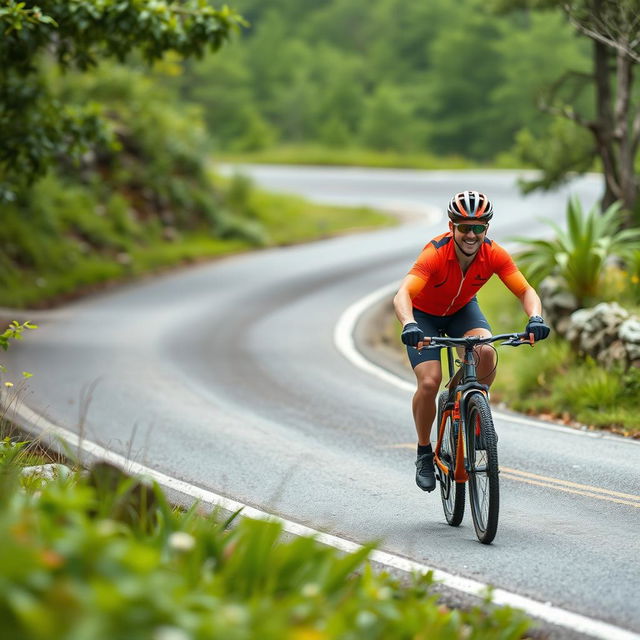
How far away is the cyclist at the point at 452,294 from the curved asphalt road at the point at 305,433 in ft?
2.92

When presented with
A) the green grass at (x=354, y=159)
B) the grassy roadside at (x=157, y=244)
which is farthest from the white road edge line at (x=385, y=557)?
the green grass at (x=354, y=159)

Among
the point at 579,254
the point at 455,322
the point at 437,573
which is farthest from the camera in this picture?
the point at 579,254

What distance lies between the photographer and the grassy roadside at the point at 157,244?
66.1 feet

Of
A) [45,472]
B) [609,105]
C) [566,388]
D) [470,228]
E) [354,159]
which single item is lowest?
[354,159]

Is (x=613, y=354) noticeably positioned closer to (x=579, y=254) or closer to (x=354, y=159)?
(x=579, y=254)

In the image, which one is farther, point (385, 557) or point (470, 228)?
point (470, 228)

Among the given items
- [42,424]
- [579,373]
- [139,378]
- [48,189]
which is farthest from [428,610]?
[48,189]

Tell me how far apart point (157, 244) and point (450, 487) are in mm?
18530

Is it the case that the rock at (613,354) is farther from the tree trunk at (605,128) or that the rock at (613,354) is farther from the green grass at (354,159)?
the green grass at (354,159)

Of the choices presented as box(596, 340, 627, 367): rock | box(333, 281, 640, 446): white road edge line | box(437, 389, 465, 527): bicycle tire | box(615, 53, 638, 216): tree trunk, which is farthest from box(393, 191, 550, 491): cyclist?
box(615, 53, 638, 216): tree trunk

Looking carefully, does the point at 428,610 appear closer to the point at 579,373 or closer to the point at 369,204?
the point at 579,373

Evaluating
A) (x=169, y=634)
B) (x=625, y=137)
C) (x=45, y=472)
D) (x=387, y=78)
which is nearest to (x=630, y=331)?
(x=625, y=137)

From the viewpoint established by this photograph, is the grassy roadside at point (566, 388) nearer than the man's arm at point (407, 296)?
No

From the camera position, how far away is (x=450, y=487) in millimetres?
7395
